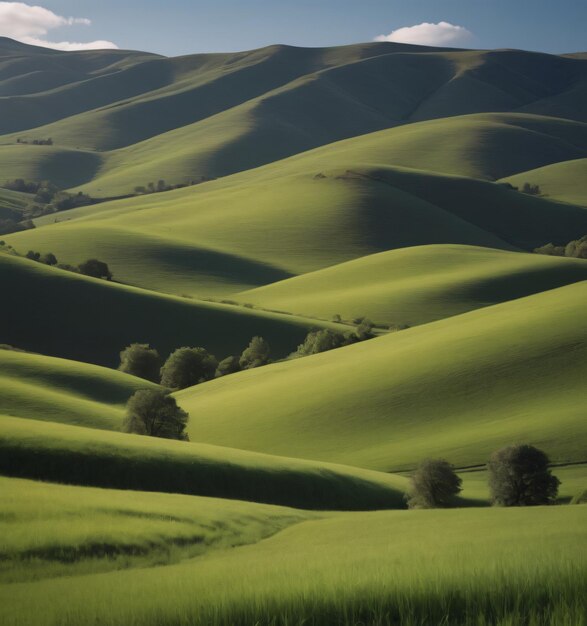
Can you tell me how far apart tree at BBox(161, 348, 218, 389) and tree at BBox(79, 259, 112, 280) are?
4109 cm

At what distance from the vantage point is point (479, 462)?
46.7m

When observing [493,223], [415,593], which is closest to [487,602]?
[415,593]

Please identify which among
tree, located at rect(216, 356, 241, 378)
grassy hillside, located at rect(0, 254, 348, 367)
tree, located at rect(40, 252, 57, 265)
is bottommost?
tree, located at rect(216, 356, 241, 378)

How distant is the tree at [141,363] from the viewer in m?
86.2

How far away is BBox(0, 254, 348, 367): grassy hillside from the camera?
9419 centimetres

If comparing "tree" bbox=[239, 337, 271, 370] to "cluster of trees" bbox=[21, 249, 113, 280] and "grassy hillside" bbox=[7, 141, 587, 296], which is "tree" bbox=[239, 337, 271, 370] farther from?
"cluster of trees" bbox=[21, 249, 113, 280]

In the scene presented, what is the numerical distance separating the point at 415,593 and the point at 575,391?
4645cm

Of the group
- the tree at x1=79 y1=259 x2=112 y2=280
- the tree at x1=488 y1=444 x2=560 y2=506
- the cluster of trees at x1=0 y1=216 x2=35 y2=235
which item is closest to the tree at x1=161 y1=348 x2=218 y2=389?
the tree at x1=79 y1=259 x2=112 y2=280

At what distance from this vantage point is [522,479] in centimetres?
3834

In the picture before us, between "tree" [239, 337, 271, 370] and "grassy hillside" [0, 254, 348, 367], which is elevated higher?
"grassy hillside" [0, 254, 348, 367]

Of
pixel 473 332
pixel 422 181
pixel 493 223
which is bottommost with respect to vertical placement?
pixel 473 332

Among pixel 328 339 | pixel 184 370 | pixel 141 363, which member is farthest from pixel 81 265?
pixel 328 339

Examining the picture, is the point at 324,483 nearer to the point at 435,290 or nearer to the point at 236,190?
the point at 435,290

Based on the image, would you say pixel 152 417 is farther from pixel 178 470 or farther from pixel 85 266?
pixel 85 266
